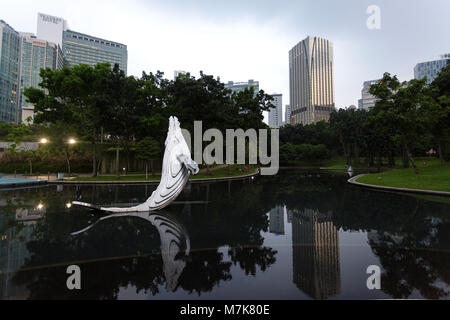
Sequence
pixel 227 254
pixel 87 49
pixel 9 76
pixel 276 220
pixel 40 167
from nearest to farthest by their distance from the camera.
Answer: pixel 227 254, pixel 276 220, pixel 40 167, pixel 9 76, pixel 87 49

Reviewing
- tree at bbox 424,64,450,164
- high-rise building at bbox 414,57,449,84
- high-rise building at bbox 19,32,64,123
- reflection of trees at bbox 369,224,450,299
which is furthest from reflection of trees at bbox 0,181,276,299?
high-rise building at bbox 414,57,449,84

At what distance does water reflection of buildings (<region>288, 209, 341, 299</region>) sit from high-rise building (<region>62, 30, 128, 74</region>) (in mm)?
167004

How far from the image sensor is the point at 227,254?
213 inches

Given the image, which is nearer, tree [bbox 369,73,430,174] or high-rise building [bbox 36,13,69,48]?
tree [bbox 369,73,430,174]

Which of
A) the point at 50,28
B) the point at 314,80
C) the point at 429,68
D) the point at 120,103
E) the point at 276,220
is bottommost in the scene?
the point at 276,220

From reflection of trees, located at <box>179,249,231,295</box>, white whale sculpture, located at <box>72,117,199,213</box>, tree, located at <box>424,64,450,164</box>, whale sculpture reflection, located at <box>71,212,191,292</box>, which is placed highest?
tree, located at <box>424,64,450,164</box>

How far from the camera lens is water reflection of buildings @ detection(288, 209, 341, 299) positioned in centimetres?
398

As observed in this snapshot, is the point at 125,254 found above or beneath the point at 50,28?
beneath

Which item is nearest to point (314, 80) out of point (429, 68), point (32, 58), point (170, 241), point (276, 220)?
point (429, 68)

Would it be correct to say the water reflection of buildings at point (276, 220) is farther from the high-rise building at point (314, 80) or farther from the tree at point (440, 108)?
the high-rise building at point (314, 80)

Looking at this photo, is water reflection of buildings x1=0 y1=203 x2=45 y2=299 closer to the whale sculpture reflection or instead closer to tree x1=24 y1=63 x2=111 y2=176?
the whale sculpture reflection

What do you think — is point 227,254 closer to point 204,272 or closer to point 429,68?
point 204,272

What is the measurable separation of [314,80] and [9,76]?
15335cm
